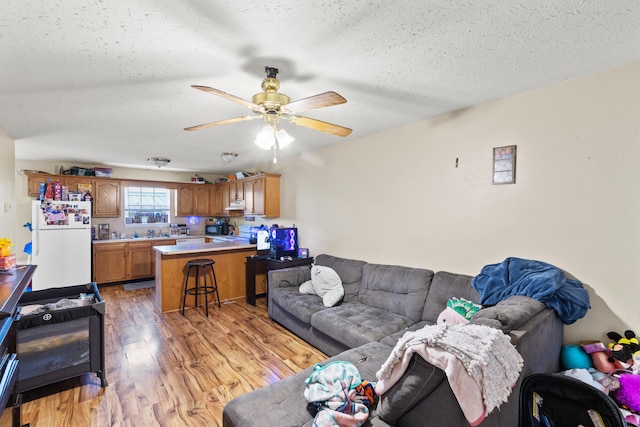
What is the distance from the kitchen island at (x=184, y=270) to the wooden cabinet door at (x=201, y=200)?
239 centimetres

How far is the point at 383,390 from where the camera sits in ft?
4.30

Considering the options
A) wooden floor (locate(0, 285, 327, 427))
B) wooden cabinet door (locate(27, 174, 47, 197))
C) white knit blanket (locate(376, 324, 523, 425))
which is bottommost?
wooden floor (locate(0, 285, 327, 427))

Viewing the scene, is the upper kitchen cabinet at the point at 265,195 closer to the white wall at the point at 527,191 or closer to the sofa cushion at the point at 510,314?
the white wall at the point at 527,191

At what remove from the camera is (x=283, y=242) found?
4586 millimetres

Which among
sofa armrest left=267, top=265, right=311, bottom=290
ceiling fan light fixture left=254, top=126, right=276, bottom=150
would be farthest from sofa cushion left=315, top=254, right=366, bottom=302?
ceiling fan light fixture left=254, top=126, right=276, bottom=150

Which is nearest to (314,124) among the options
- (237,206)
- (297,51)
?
(297,51)

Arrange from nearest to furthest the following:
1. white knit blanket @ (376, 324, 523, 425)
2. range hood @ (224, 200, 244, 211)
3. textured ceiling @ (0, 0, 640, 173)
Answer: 1. white knit blanket @ (376, 324, 523, 425)
2. textured ceiling @ (0, 0, 640, 173)
3. range hood @ (224, 200, 244, 211)

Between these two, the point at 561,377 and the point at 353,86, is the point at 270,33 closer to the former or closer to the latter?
the point at 353,86

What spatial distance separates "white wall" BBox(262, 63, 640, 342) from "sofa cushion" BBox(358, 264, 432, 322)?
20cm

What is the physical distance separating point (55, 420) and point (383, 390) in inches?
90.0

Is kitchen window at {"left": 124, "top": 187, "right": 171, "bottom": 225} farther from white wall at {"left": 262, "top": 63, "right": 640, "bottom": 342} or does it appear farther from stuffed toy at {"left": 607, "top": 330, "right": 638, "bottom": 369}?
stuffed toy at {"left": 607, "top": 330, "right": 638, "bottom": 369}

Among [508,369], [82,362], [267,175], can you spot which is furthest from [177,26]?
[267,175]

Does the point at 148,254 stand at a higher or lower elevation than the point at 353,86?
lower

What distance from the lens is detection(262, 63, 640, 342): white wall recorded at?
1938mm
